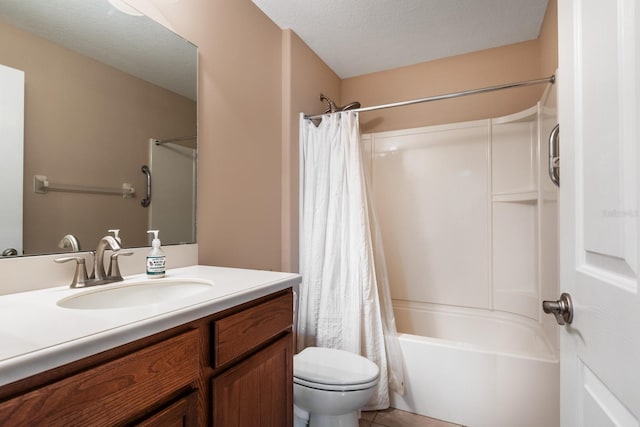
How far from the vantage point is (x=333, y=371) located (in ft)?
4.81

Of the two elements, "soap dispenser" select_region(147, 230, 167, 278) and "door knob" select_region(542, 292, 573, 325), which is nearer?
"door knob" select_region(542, 292, 573, 325)

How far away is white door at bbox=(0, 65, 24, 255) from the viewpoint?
35.3 inches

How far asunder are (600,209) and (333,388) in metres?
1.15

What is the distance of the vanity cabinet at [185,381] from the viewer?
1.70ft

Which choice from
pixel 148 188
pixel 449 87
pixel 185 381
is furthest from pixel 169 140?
pixel 449 87

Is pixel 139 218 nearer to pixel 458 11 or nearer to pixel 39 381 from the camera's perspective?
pixel 39 381

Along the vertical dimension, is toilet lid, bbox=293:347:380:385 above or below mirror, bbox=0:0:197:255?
below

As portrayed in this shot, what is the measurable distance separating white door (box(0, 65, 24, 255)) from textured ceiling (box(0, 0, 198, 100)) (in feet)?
0.61

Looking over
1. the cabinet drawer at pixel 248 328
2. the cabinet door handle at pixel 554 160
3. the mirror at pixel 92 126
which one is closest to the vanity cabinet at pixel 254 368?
the cabinet drawer at pixel 248 328

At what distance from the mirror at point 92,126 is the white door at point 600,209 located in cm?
135

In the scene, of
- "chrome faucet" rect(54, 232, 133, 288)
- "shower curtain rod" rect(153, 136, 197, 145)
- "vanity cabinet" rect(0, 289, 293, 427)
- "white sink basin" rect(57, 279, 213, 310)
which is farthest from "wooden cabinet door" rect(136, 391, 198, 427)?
"shower curtain rod" rect(153, 136, 197, 145)

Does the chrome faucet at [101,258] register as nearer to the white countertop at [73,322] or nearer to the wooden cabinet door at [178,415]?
the white countertop at [73,322]

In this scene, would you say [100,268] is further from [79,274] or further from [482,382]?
[482,382]

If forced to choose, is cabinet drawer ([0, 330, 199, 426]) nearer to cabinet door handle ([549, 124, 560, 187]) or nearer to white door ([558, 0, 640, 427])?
white door ([558, 0, 640, 427])
